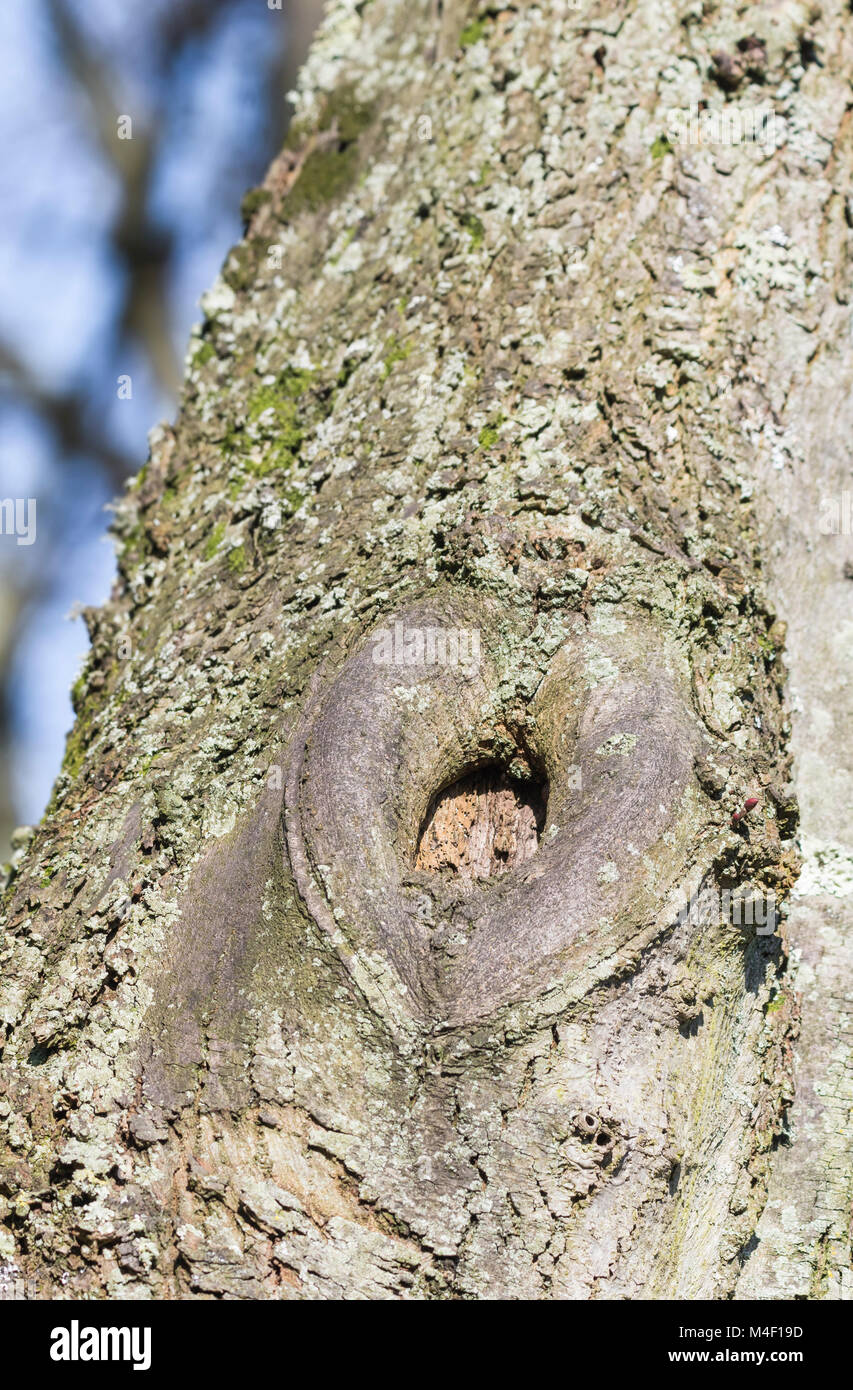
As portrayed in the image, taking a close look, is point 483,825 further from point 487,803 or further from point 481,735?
point 481,735

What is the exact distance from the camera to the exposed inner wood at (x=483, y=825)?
154cm

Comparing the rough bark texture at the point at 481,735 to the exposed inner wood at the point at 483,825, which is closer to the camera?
the rough bark texture at the point at 481,735

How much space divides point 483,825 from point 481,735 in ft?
0.49

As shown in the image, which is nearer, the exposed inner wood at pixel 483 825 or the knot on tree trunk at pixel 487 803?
the knot on tree trunk at pixel 487 803

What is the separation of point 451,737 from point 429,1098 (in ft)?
1.59

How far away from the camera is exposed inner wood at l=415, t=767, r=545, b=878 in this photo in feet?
5.07

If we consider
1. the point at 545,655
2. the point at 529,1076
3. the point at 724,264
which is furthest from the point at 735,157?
the point at 529,1076

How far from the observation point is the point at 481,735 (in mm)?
1537

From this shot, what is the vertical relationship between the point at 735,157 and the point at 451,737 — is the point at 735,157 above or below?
above

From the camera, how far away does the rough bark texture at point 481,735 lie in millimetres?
1288

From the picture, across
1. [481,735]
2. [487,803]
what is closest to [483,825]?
[487,803]

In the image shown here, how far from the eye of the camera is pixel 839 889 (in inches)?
67.6

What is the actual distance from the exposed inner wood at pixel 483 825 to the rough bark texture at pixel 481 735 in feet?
0.08
